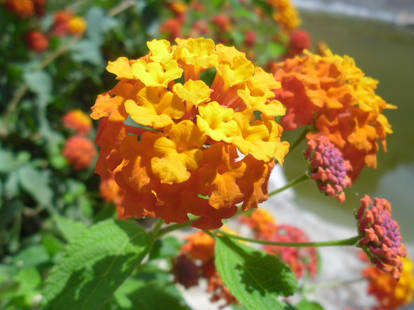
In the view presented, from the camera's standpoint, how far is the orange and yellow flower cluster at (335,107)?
0.76m

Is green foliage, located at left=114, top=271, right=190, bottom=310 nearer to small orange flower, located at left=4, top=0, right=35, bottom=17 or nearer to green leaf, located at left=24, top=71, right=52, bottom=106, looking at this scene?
green leaf, located at left=24, top=71, right=52, bottom=106

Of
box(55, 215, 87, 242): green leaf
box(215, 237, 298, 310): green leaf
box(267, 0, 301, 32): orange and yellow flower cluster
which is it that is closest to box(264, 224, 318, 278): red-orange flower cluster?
box(215, 237, 298, 310): green leaf

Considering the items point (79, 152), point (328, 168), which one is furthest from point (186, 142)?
point (79, 152)

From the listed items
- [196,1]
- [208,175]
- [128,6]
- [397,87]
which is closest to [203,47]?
[208,175]

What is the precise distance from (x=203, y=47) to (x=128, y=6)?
1336 millimetres

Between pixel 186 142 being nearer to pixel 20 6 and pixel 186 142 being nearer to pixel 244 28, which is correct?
pixel 20 6

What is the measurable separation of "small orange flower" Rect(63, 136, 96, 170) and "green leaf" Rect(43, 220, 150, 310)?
0.89 metres

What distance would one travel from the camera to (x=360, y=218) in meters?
0.73

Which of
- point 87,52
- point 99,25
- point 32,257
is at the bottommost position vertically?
point 32,257

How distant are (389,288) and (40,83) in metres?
1.74

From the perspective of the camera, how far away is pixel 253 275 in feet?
2.27

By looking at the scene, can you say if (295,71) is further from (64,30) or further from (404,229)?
(404,229)

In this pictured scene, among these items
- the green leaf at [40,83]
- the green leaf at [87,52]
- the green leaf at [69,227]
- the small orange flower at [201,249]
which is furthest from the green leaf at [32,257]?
the green leaf at [87,52]

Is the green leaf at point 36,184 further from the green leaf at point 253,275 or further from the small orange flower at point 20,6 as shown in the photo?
the green leaf at point 253,275
